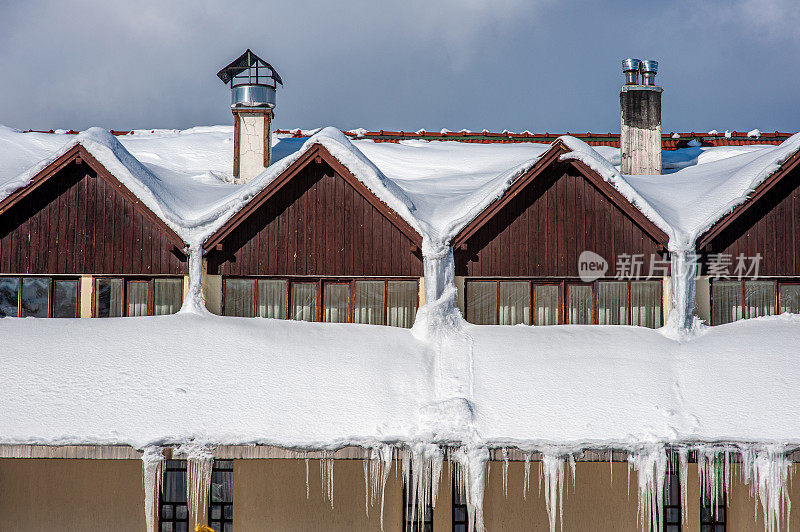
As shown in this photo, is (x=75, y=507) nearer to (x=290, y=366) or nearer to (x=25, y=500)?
(x=25, y=500)

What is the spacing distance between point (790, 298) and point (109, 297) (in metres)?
10.7

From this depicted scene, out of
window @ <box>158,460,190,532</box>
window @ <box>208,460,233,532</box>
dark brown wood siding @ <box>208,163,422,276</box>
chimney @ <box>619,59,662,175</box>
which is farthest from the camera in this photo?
chimney @ <box>619,59,662,175</box>

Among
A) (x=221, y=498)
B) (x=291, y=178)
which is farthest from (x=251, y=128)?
(x=221, y=498)

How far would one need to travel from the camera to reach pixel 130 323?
10.0m

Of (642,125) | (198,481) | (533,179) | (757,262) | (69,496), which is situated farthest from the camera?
(642,125)

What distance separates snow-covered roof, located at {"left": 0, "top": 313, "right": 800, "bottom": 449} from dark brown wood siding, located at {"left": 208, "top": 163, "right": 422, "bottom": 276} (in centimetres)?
94

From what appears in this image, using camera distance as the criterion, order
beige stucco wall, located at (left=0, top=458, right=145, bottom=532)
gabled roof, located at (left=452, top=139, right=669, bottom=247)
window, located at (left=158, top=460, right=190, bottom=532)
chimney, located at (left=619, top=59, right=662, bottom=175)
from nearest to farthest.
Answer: beige stucco wall, located at (left=0, top=458, right=145, bottom=532)
window, located at (left=158, top=460, right=190, bottom=532)
gabled roof, located at (left=452, top=139, right=669, bottom=247)
chimney, located at (left=619, top=59, right=662, bottom=175)

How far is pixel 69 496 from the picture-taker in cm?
973

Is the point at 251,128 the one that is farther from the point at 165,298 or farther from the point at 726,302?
the point at 726,302

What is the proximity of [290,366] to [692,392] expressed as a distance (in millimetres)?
5303

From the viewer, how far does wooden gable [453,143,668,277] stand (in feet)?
34.7

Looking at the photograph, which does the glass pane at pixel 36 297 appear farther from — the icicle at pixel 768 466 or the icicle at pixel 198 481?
the icicle at pixel 768 466

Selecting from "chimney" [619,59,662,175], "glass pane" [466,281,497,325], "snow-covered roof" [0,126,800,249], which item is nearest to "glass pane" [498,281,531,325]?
"glass pane" [466,281,497,325]

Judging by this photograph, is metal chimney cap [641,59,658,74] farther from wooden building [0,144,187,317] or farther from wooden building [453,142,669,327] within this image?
wooden building [0,144,187,317]
